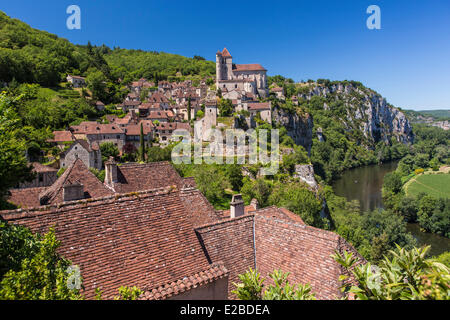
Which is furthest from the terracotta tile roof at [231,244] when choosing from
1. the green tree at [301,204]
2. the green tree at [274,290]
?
the green tree at [301,204]

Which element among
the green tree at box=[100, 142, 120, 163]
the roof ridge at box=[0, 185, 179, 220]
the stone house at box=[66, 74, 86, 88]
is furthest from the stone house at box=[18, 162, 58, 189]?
the stone house at box=[66, 74, 86, 88]

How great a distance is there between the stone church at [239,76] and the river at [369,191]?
169 ft

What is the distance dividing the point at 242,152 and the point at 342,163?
7947 cm

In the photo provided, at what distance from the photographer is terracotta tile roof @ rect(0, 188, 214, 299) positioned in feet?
22.0

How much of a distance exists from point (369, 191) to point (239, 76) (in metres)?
69.3

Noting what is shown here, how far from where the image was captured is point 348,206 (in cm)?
6619

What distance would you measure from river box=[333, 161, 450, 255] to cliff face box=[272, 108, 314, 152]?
22915 millimetres

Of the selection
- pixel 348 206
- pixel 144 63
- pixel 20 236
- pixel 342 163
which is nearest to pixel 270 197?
pixel 348 206

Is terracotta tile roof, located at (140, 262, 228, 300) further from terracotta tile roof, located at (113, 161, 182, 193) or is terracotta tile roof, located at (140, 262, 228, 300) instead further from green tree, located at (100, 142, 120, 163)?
green tree, located at (100, 142, 120, 163)

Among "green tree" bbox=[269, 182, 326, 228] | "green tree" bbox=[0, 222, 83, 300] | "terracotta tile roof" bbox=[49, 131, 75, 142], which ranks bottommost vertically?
"green tree" bbox=[269, 182, 326, 228]

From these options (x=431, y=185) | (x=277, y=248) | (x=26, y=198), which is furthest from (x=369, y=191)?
(x=26, y=198)

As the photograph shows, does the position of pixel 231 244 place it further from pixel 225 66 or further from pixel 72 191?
pixel 225 66

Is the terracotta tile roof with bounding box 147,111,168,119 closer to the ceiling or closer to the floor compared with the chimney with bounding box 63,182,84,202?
closer to the ceiling

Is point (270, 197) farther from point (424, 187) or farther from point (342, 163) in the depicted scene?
point (342, 163)
